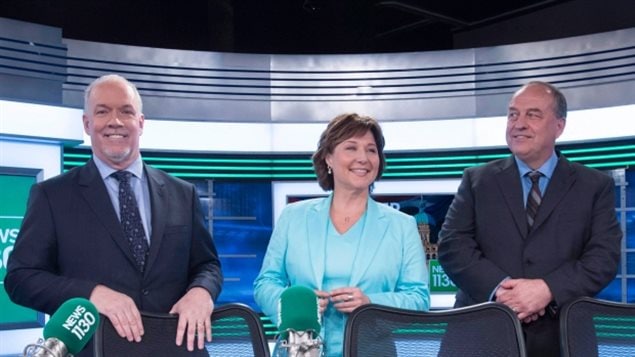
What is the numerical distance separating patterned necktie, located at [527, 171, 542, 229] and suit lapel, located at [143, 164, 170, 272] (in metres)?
1.24

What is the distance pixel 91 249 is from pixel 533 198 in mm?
1505

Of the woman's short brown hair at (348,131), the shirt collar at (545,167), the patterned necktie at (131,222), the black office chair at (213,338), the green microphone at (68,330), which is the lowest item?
the black office chair at (213,338)

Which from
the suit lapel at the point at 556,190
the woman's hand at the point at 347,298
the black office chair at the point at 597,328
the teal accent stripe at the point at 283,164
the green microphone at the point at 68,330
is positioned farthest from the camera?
the teal accent stripe at the point at 283,164

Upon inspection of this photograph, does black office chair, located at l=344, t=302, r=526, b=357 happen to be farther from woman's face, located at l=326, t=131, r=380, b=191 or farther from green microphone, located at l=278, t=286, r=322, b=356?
woman's face, located at l=326, t=131, r=380, b=191

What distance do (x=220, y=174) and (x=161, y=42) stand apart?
3065 mm

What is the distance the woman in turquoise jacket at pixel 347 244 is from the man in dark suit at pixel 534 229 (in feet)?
0.79

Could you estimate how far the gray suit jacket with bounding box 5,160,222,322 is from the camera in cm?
258

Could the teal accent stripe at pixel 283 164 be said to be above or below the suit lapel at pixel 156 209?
above

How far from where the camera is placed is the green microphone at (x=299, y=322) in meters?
1.69

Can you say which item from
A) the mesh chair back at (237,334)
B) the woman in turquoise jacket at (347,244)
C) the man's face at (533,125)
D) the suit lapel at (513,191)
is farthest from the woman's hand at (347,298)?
the man's face at (533,125)

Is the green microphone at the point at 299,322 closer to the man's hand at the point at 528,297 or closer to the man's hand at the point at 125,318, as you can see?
the man's hand at the point at 125,318

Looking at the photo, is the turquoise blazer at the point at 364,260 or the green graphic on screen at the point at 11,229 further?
the green graphic on screen at the point at 11,229

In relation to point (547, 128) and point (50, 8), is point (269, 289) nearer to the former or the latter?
point (547, 128)

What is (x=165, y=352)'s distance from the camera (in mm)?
2150
